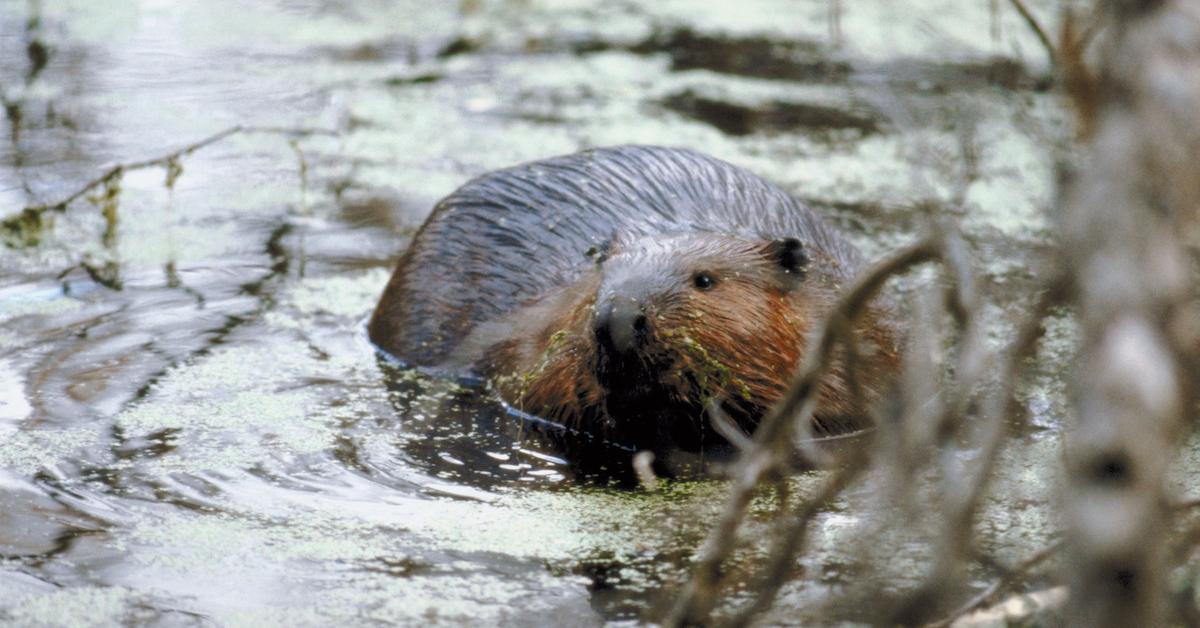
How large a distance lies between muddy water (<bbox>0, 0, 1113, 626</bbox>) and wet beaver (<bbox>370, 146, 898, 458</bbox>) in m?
0.18

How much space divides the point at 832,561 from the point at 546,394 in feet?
3.70

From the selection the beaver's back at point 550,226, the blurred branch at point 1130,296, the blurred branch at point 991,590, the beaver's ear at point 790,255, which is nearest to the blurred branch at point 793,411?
the blurred branch at point 991,590

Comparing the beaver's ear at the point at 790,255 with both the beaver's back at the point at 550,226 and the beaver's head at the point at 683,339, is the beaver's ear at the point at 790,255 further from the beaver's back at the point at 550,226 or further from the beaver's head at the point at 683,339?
the beaver's back at the point at 550,226

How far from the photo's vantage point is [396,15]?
347 inches

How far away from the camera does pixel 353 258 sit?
5.35m

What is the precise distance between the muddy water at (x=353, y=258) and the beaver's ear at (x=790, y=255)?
0.46 meters

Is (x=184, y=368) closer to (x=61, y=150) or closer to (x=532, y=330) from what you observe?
(x=532, y=330)

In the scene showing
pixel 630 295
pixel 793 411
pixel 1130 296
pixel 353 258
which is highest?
pixel 1130 296

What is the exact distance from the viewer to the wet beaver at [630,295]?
362 cm

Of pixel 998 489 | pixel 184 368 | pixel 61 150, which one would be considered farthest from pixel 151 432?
pixel 61 150

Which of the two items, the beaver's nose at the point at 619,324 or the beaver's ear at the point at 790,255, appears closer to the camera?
the beaver's nose at the point at 619,324

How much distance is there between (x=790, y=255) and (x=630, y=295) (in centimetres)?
57

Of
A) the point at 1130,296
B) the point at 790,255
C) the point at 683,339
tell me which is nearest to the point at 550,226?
the point at 790,255

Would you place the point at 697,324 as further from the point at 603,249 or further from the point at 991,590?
the point at 991,590
